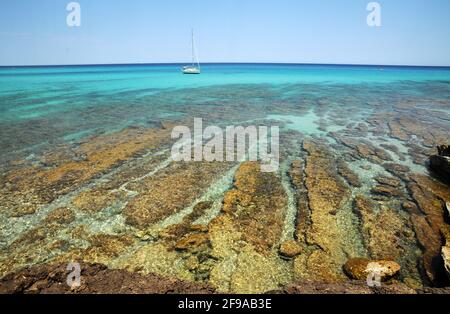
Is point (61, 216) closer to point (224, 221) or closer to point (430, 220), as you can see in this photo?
point (224, 221)

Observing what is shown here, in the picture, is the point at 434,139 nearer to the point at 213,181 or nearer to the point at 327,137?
the point at 327,137

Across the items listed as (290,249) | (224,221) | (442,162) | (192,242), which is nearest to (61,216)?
(192,242)

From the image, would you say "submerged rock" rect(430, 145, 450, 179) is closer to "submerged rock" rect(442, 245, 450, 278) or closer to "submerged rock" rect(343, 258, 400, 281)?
"submerged rock" rect(442, 245, 450, 278)

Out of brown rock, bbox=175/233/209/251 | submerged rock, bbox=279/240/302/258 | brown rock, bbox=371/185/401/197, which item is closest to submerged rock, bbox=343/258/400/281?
submerged rock, bbox=279/240/302/258

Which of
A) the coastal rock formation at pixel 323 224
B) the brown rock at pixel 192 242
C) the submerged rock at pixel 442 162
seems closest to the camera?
the coastal rock formation at pixel 323 224

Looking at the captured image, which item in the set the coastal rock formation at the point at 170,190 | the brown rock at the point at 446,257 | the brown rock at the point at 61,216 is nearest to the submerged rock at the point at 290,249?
the brown rock at the point at 446,257

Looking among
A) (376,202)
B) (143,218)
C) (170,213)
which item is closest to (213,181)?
(170,213)

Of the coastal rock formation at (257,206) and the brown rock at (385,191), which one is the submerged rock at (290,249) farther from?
the brown rock at (385,191)

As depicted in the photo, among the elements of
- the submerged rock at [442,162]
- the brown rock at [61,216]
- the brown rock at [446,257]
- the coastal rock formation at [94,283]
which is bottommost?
the coastal rock formation at [94,283]
